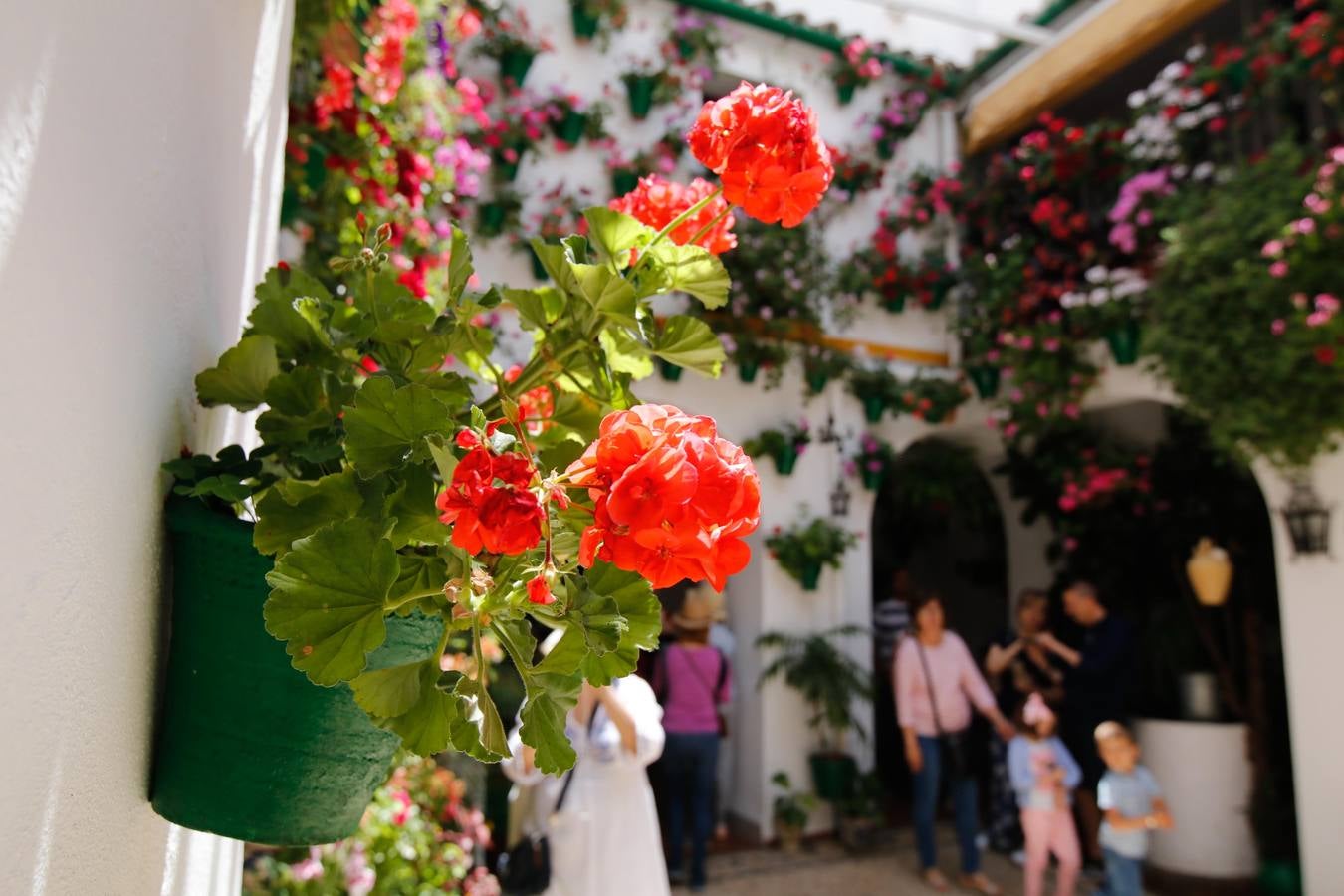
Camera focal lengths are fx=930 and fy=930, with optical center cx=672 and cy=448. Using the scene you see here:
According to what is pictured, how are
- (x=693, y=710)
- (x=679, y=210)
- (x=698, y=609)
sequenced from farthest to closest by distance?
(x=693, y=710)
(x=698, y=609)
(x=679, y=210)

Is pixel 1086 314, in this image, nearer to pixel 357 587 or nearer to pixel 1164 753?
pixel 1164 753

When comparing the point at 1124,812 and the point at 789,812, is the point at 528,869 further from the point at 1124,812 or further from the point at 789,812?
the point at 789,812

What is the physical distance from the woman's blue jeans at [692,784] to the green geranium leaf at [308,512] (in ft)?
16.2

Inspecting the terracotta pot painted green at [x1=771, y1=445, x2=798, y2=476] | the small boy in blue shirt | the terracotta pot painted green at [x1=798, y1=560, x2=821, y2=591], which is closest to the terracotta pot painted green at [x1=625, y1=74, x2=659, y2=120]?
the terracotta pot painted green at [x1=771, y1=445, x2=798, y2=476]

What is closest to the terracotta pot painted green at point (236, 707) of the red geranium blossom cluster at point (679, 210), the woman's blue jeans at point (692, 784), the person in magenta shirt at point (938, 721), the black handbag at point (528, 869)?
the red geranium blossom cluster at point (679, 210)

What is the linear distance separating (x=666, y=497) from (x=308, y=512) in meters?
0.33

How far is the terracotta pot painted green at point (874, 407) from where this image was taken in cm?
702

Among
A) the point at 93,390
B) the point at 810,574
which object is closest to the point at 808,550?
the point at 810,574

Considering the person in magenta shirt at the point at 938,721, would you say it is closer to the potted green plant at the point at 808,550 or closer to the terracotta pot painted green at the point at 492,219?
the potted green plant at the point at 808,550

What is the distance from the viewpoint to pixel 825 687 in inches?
251

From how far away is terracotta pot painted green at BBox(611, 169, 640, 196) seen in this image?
6.42 m

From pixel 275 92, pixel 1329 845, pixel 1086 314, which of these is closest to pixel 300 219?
pixel 275 92

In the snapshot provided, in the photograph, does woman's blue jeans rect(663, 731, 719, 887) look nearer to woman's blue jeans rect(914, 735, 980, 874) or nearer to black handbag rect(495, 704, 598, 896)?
woman's blue jeans rect(914, 735, 980, 874)

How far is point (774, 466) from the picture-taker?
686 cm
